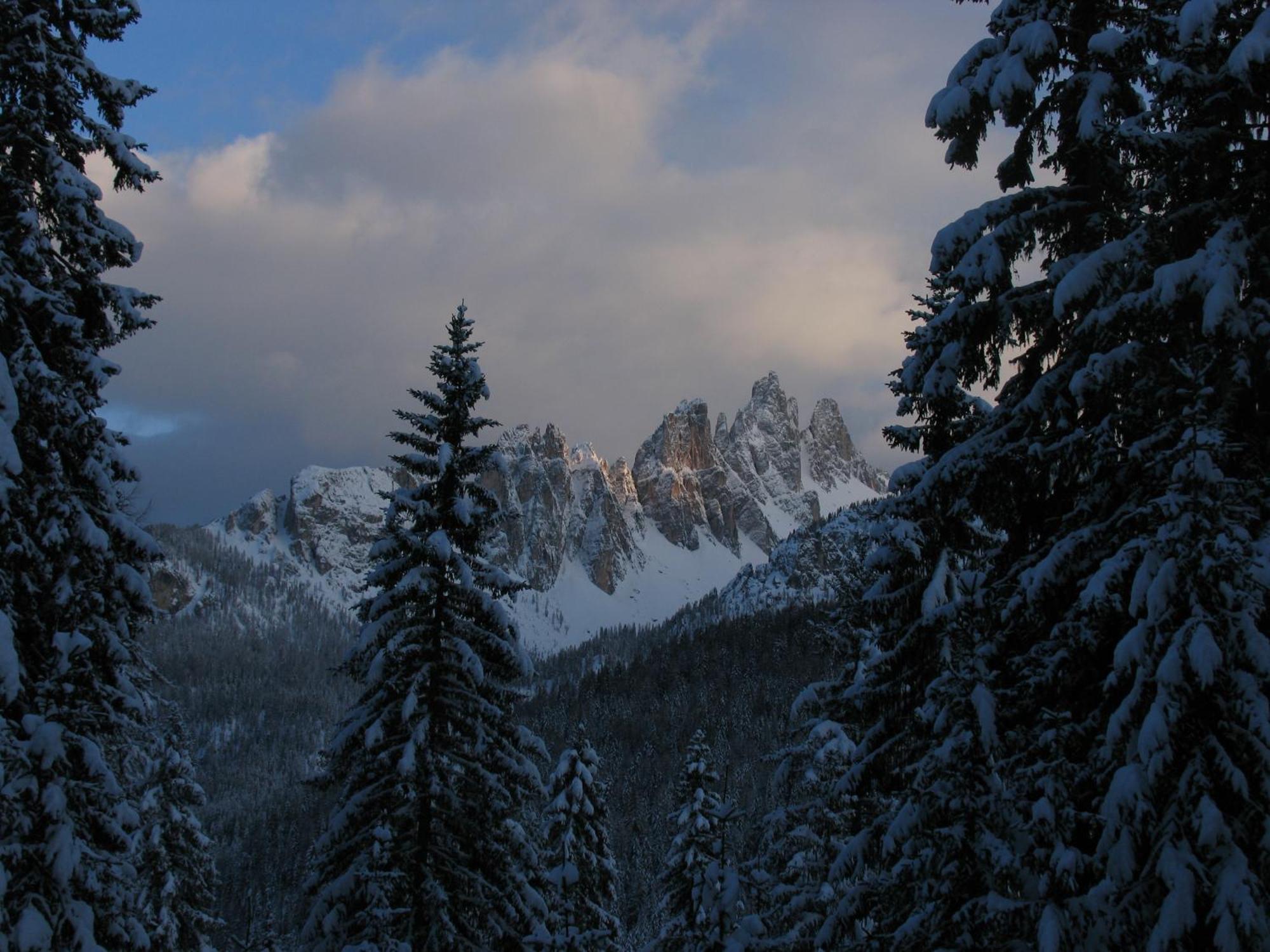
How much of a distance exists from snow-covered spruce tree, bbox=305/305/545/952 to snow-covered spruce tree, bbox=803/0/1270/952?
19.8ft

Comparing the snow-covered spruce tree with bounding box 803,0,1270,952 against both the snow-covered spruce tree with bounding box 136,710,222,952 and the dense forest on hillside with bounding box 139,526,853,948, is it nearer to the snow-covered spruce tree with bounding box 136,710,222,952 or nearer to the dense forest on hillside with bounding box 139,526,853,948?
the snow-covered spruce tree with bounding box 136,710,222,952

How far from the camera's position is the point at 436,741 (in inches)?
547

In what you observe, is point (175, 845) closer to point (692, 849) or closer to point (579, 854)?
point (579, 854)

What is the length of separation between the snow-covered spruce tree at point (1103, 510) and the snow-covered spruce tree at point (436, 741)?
6.04m

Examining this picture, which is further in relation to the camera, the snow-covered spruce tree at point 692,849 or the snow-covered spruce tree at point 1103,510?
the snow-covered spruce tree at point 692,849

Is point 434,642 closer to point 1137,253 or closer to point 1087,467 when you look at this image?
point 1087,467

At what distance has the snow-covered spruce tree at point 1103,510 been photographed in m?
6.41

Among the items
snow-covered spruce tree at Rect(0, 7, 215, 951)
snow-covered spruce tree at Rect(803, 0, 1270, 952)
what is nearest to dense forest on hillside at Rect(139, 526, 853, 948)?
snow-covered spruce tree at Rect(0, 7, 215, 951)

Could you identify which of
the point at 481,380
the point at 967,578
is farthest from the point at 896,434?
the point at 481,380

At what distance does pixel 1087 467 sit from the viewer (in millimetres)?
8359

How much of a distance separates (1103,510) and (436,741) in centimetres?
1036

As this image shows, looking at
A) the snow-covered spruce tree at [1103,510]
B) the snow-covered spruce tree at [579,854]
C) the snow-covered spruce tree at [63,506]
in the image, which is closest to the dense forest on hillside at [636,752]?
the snow-covered spruce tree at [579,854]

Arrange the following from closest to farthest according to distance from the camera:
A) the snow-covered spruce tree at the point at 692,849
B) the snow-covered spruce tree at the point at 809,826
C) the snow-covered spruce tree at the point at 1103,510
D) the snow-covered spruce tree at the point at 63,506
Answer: the snow-covered spruce tree at the point at 1103,510 → the snow-covered spruce tree at the point at 63,506 → the snow-covered spruce tree at the point at 809,826 → the snow-covered spruce tree at the point at 692,849

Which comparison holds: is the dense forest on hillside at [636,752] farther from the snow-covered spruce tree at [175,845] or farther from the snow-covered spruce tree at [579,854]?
the snow-covered spruce tree at [175,845]
